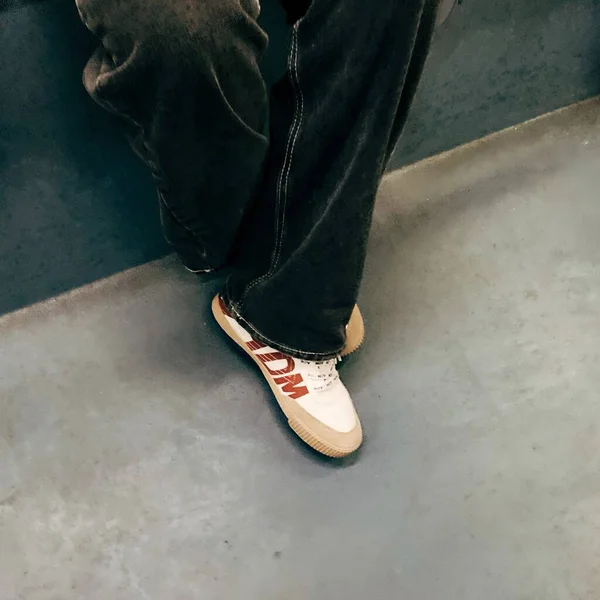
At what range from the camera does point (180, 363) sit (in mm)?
816

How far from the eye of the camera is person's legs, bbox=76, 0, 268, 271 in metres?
0.47

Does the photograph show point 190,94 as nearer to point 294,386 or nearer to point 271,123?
point 271,123

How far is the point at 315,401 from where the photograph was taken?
74 cm

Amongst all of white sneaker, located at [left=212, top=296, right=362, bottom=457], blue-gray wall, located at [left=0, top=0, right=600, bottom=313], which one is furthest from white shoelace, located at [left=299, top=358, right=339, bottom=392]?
blue-gray wall, located at [left=0, top=0, right=600, bottom=313]

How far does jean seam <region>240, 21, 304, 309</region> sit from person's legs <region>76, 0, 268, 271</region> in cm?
3

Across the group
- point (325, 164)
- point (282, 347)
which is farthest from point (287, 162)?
point (282, 347)

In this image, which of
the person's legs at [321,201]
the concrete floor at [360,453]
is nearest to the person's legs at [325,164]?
the person's legs at [321,201]

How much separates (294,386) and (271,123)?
0.32 meters

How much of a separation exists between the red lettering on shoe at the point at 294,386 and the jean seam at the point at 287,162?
0.13 m

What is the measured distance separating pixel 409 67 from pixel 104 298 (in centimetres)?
55

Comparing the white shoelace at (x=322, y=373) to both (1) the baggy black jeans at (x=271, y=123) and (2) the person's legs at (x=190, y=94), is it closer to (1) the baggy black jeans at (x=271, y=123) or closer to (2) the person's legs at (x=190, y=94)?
(1) the baggy black jeans at (x=271, y=123)

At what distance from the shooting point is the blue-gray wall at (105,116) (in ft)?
2.13

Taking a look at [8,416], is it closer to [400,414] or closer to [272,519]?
[272,519]

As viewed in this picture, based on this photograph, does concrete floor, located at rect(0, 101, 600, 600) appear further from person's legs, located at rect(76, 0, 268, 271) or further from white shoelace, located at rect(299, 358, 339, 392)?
person's legs, located at rect(76, 0, 268, 271)
